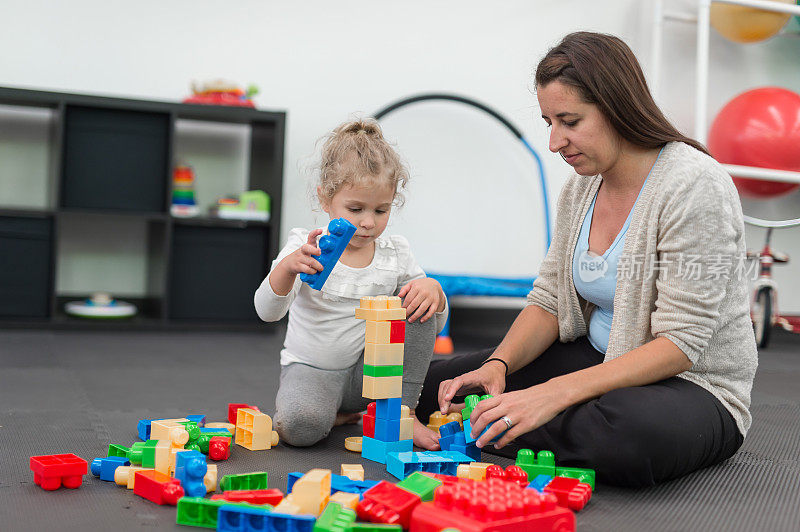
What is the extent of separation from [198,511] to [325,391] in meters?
0.53

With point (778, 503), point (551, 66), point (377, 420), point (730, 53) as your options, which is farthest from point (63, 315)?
point (730, 53)

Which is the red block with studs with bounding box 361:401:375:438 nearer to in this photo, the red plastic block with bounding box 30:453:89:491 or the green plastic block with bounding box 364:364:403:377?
the green plastic block with bounding box 364:364:403:377

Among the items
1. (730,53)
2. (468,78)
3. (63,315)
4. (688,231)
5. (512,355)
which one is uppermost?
(730,53)

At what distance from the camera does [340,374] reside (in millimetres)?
1563

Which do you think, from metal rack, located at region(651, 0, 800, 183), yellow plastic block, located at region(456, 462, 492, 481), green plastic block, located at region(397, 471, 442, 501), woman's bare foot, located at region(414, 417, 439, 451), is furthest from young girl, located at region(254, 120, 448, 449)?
metal rack, located at region(651, 0, 800, 183)

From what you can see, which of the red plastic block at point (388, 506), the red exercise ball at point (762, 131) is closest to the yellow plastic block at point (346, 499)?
the red plastic block at point (388, 506)

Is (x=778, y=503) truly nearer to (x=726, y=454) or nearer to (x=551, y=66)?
(x=726, y=454)

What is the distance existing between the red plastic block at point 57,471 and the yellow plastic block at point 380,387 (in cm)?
43

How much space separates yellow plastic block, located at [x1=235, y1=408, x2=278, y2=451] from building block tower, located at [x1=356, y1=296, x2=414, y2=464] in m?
0.19

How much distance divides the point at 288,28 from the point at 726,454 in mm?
2671

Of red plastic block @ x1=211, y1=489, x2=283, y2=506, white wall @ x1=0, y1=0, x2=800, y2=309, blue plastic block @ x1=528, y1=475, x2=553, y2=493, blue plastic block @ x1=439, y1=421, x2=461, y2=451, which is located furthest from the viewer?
white wall @ x1=0, y1=0, x2=800, y2=309

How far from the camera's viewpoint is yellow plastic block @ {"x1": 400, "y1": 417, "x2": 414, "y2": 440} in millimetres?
1343

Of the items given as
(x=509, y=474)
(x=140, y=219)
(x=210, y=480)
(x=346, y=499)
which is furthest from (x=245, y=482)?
(x=140, y=219)

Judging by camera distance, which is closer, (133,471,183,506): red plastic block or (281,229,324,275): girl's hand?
(133,471,183,506): red plastic block
